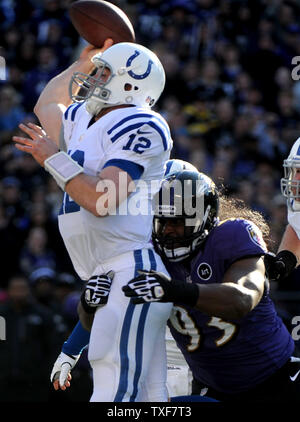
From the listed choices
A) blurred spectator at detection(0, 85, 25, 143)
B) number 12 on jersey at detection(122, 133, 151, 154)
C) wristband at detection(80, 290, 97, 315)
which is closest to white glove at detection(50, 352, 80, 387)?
wristband at detection(80, 290, 97, 315)

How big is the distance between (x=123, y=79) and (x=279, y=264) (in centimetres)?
118

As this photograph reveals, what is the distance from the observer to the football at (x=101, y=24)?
4059 mm

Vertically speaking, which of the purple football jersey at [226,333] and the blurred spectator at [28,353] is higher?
the purple football jersey at [226,333]

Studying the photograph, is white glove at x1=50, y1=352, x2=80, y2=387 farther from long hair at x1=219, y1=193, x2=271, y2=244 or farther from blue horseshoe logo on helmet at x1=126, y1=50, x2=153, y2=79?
blue horseshoe logo on helmet at x1=126, y1=50, x2=153, y2=79

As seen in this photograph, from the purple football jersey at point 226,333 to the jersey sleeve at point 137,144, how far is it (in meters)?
0.39

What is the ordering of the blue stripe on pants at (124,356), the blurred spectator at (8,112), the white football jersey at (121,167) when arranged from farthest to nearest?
the blurred spectator at (8,112) → the white football jersey at (121,167) → the blue stripe on pants at (124,356)

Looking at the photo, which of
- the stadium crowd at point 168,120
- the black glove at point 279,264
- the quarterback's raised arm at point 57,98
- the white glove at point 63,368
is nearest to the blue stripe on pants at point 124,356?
the white glove at point 63,368

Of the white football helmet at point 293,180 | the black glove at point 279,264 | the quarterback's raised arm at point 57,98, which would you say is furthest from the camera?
the white football helmet at point 293,180

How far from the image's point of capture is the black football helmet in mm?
3457

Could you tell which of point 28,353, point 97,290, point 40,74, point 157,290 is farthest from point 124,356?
point 40,74

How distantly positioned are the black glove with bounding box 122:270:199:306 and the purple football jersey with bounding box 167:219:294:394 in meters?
0.42

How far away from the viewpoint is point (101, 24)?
4.05m

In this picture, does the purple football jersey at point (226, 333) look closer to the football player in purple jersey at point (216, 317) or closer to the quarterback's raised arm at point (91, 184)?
the football player in purple jersey at point (216, 317)
